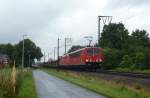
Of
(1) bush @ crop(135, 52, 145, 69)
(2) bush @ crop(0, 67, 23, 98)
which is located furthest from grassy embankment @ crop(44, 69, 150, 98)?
(1) bush @ crop(135, 52, 145, 69)

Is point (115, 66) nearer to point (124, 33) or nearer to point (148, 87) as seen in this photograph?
point (124, 33)

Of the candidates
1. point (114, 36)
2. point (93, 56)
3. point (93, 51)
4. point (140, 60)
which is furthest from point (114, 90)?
point (114, 36)

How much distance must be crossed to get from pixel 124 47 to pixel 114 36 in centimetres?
1373

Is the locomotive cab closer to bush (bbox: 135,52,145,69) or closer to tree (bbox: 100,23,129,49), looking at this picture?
bush (bbox: 135,52,145,69)

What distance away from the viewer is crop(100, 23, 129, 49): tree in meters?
110

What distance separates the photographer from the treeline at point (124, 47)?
71875mm

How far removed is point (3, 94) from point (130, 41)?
83.7m

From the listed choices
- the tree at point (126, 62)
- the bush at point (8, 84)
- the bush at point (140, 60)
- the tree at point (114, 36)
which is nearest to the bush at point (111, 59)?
the tree at point (126, 62)

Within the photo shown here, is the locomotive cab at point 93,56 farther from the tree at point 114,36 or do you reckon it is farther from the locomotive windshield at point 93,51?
the tree at point 114,36

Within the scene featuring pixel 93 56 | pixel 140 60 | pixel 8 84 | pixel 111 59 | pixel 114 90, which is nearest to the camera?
pixel 8 84

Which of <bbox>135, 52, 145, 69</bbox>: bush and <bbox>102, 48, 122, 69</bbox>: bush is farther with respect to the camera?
<bbox>102, 48, 122, 69</bbox>: bush

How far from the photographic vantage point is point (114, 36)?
114m

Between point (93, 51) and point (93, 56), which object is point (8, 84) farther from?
point (93, 51)

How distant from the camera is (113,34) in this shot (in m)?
115
